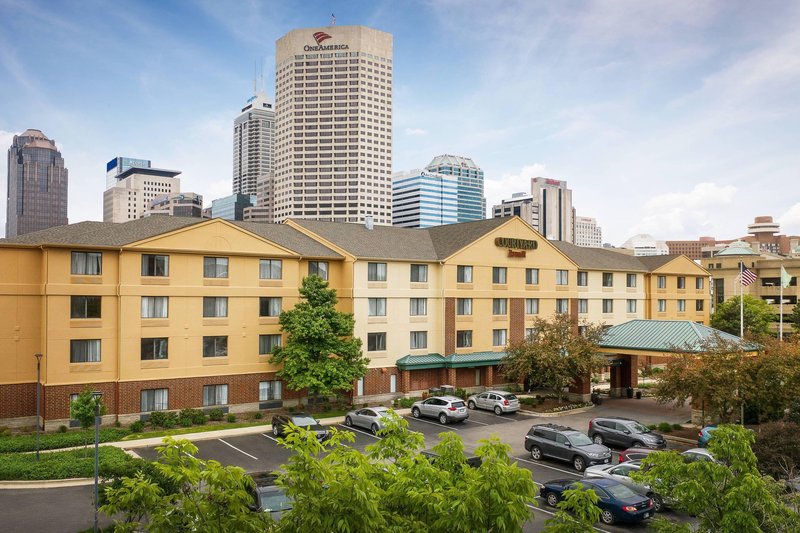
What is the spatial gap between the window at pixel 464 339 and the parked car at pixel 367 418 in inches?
582

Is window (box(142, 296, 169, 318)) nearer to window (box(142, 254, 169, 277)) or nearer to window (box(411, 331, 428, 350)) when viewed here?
window (box(142, 254, 169, 277))

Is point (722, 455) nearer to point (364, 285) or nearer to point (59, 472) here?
point (59, 472)

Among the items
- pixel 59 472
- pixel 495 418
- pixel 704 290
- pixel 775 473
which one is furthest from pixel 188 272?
pixel 704 290

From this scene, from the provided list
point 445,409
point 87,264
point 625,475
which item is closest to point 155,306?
point 87,264

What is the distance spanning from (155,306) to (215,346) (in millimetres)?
4861

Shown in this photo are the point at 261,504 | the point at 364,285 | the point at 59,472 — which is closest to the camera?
the point at 261,504

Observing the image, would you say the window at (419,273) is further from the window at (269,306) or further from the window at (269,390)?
the window at (269,390)

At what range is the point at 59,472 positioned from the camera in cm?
2784

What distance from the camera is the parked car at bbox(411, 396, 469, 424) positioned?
134 feet

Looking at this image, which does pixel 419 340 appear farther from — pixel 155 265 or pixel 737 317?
pixel 737 317

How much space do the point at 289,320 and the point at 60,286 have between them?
14.2 meters

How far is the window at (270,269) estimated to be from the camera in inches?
1752

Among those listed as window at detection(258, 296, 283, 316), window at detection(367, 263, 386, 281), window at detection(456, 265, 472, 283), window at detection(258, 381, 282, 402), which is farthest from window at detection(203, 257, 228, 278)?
window at detection(456, 265, 472, 283)

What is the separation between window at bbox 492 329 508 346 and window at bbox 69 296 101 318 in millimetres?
31683
